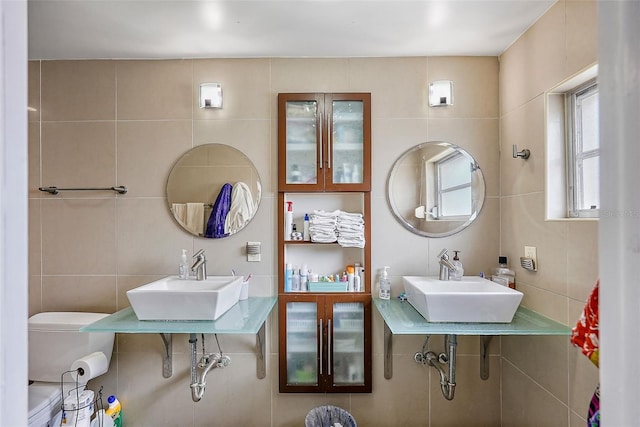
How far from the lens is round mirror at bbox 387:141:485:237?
6.14 ft

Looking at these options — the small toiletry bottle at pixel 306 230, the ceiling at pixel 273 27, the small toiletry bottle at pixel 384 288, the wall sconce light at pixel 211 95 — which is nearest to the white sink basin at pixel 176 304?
the small toiletry bottle at pixel 306 230

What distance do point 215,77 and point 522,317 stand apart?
205 centimetres

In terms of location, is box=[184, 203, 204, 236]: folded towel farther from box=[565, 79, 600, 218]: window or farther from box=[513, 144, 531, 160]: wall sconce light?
box=[565, 79, 600, 218]: window

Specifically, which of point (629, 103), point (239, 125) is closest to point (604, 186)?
point (629, 103)

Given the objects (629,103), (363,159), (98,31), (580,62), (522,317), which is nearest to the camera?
(629,103)

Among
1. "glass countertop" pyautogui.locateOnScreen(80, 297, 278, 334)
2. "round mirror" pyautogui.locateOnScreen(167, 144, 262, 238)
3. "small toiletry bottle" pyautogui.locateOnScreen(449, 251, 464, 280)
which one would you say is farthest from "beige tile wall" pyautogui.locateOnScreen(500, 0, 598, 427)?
"round mirror" pyautogui.locateOnScreen(167, 144, 262, 238)

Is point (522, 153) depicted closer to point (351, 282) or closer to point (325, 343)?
point (351, 282)

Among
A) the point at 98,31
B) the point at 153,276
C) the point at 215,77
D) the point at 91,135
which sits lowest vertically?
the point at 153,276

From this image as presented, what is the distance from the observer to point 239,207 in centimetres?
187

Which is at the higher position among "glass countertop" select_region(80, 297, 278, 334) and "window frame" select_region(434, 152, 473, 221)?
"window frame" select_region(434, 152, 473, 221)

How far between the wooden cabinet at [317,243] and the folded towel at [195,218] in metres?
0.46

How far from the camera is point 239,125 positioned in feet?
6.18

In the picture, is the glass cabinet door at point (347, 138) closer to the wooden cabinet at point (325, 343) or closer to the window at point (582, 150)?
the wooden cabinet at point (325, 343)

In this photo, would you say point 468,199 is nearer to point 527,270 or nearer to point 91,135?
point 527,270
